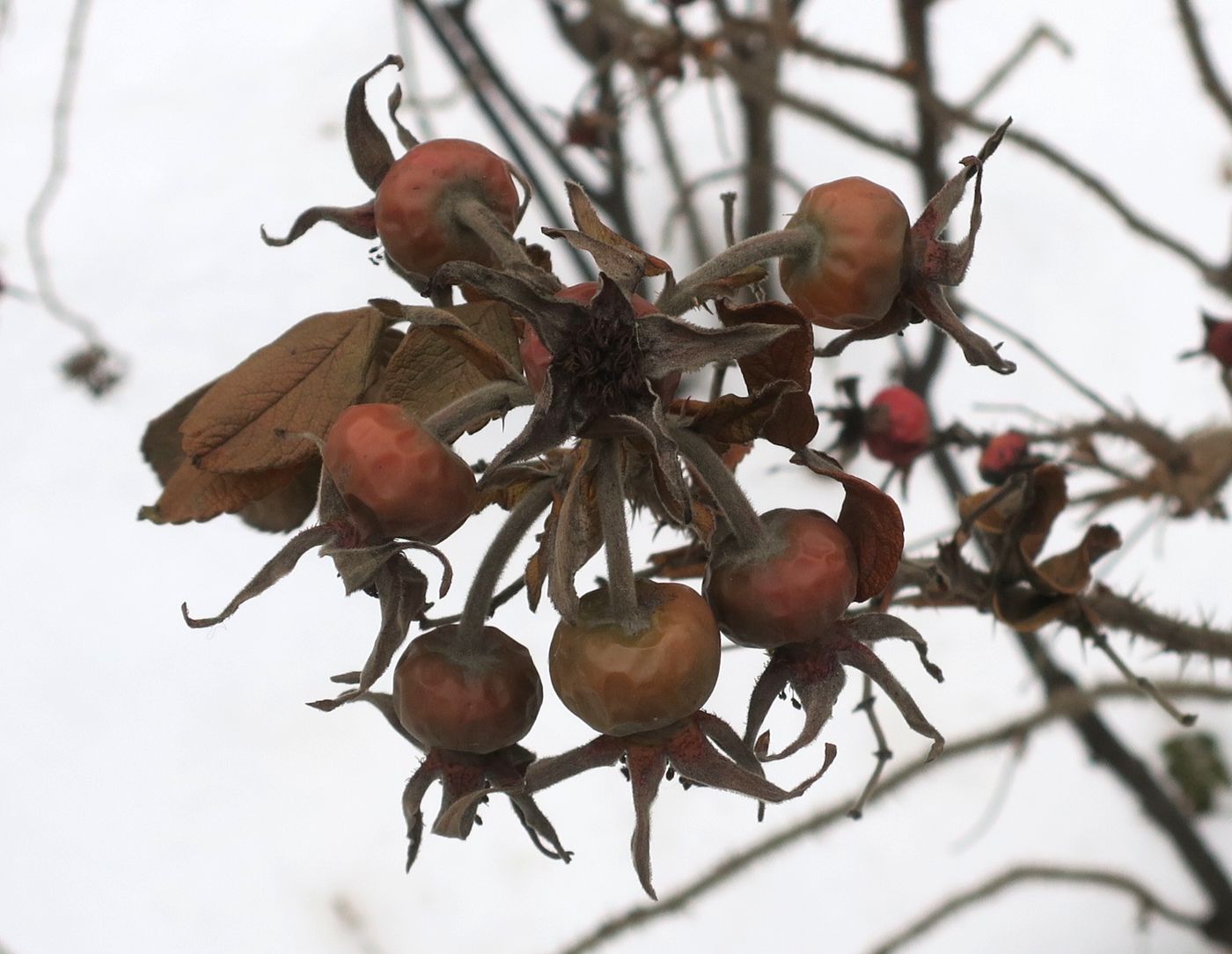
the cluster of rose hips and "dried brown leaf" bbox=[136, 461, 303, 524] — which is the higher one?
"dried brown leaf" bbox=[136, 461, 303, 524]

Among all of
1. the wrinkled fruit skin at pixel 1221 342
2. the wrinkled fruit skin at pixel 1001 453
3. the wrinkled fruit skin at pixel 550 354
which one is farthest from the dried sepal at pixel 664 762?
the wrinkled fruit skin at pixel 1221 342

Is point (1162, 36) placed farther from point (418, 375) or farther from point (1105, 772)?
point (418, 375)

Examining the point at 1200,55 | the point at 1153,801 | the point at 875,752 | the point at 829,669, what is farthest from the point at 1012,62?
the point at 829,669

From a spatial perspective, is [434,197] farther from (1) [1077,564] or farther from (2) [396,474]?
(1) [1077,564]

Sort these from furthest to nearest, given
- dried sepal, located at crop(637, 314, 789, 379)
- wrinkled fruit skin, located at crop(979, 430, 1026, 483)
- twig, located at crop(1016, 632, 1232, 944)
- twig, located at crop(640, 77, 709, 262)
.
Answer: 1. twig, located at crop(640, 77, 709, 262)
2. twig, located at crop(1016, 632, 1232, 944)
3. wrinkled fruit skin, located at crop(979, 430, 1026, 483)
4. dried sepal, located at crop(637, 314, 789, 379)

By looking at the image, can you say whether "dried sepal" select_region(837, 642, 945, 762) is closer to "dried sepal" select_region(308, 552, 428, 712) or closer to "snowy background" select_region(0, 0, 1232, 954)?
"dried sepal" select_region(308, 552, 428, 712)

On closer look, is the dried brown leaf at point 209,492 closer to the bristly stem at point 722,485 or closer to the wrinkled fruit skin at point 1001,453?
the bristly stem at point 722,485

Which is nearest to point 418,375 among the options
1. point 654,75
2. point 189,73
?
point 654,75

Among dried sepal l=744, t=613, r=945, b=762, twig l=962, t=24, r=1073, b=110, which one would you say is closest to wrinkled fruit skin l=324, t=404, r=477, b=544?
dried sepal l=744, t=613, r=945, b=762
